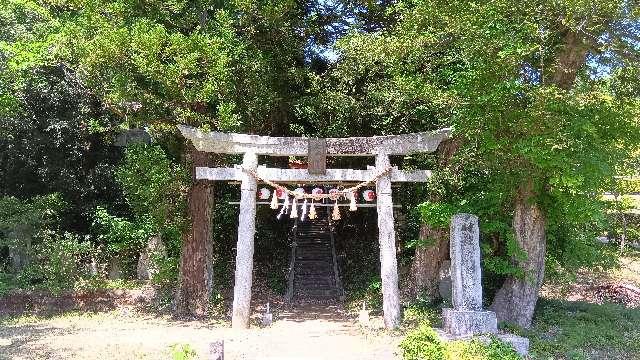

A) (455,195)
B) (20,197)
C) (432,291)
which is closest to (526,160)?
(455,195)

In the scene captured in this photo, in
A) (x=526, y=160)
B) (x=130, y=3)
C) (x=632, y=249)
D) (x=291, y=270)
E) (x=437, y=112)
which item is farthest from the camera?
(x=632, y=249)

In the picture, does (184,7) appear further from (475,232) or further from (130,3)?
(475,232)

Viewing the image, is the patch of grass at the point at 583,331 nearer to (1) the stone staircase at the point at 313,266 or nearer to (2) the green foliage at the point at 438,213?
(2) the green foliage at the point at 438,213

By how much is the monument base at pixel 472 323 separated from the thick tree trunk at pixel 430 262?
3.65 m

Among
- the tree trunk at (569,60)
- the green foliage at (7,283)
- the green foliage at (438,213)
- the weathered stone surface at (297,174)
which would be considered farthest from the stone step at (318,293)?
the tree trunk at (569,60)

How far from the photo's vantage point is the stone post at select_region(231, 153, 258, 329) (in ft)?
37.4

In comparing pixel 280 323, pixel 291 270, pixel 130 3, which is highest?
pixel 130 3

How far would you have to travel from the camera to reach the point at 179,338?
34.5 feet

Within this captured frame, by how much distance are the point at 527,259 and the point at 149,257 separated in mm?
11602

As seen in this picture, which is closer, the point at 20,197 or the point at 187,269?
the point at 187,269

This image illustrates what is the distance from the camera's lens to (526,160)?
10.1m

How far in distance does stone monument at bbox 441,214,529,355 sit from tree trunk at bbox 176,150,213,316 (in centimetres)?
641

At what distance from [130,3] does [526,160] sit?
9.13 metres

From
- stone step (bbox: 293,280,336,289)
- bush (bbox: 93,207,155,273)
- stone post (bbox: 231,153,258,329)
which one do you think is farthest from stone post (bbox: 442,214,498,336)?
bush (bbox: 93,207,155,273)
